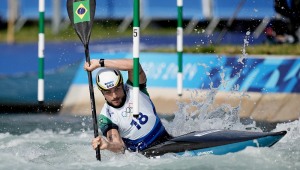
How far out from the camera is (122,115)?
526cm

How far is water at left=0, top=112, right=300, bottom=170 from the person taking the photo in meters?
5.02

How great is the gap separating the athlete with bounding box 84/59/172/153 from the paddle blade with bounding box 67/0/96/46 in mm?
555

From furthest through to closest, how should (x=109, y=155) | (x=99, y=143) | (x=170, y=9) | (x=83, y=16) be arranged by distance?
1. (x=170, y=9)
2. (x=83, y=16)
3. (x=109, y=155)
4. (x=99, y=143)

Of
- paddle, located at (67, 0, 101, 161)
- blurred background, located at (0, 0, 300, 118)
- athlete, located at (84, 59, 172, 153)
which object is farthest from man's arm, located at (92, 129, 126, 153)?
blurred background, located at (0, 0, 300, 118)

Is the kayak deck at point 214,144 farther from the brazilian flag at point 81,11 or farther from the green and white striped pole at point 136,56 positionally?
the brazilian flag at point 81,11

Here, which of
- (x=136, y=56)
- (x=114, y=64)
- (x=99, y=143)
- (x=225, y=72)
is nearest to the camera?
(x=99, y=143)

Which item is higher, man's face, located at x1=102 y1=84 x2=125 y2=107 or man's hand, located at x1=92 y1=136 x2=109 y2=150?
man's face, located at x1=102 y1=84 x2=125 y2=107

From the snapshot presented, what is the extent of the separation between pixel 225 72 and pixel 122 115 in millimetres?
3894

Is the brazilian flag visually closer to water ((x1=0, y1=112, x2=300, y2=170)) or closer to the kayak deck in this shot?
water ((x1=0, y1=112, x2=300, y2=170))

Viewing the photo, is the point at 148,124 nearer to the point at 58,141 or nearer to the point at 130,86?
the point at 130,86

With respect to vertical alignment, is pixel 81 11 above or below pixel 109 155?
above

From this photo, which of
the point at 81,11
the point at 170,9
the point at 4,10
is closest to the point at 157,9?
the point at 170,9

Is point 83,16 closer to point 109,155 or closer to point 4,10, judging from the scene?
point 109,155

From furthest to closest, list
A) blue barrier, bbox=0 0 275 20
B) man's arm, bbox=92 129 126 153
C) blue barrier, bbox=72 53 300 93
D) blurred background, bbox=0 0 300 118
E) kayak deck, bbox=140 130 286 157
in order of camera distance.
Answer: blue barrier, bbox=0 0 275 20 → blurred background, bbox=0 0 300 118 → blue barrier, bbox=72 53 300 93 → kayak deck, bbox=140 130 286 157 → man's arm, bbox=92 129 126 153
